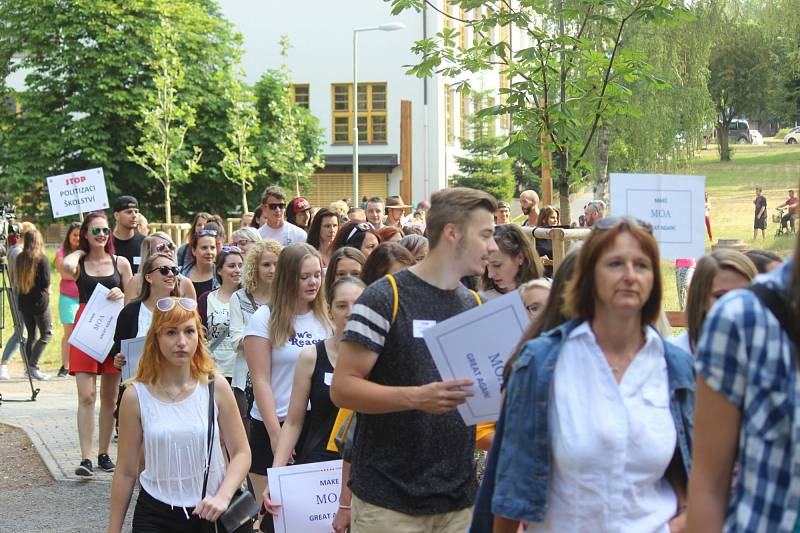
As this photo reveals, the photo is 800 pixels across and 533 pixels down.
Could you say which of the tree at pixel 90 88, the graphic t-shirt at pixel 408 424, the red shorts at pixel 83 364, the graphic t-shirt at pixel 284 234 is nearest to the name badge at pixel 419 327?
the graphic t-shirt at pixel 408 424

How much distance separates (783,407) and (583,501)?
0.94 metres

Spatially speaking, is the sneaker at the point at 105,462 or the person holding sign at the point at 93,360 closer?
the person holding sign at the point at 93,360

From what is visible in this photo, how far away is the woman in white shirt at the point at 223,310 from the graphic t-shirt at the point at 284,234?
2.13 metres

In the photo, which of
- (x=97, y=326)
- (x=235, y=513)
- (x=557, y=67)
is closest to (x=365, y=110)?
(x=97, y=326)

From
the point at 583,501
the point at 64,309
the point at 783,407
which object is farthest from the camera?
the point at 64,309

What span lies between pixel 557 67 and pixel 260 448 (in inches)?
127

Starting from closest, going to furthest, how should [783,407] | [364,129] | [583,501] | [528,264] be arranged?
[783,407]
[583,501]
[528,264]
[364,129]

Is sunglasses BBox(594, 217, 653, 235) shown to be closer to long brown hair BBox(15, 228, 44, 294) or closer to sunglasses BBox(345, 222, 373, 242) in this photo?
sunglasses BBox(345, 222, 373, 242)

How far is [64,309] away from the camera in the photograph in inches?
538

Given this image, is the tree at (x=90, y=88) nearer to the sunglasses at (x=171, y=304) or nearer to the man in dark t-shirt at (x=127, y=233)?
the man in dark t-shirt at (x=127, y=233)

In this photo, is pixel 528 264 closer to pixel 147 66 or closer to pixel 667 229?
pixel 667 229

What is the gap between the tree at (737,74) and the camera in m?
34.5

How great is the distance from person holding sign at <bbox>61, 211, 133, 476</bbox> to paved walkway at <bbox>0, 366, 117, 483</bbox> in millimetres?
316

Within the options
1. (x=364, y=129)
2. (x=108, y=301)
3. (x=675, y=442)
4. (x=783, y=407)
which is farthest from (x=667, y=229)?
(x=364, y=129)
